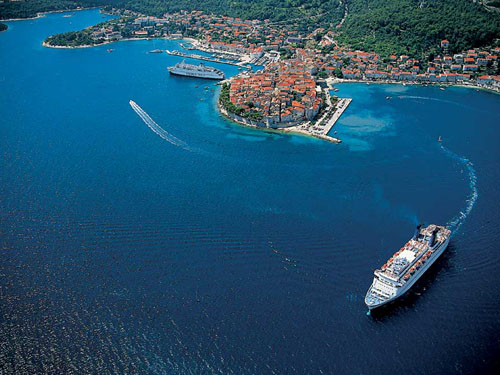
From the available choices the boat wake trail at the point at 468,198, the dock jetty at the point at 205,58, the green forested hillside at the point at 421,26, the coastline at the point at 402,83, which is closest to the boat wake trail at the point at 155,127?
the dock jetty at the point at 205,58

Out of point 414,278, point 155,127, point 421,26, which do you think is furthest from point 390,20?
point 414,278

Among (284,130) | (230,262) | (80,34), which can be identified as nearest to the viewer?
(230,262)

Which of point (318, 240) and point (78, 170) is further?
point (78, 170)

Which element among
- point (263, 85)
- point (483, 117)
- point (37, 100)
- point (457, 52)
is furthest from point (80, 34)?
point (483, 117)

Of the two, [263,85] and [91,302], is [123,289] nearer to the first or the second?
[91,302]

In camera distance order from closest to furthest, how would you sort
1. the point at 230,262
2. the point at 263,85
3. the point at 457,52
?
the point at 230,262, the point at 263,85, the point at 457,52

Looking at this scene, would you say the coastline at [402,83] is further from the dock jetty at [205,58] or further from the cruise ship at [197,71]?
the cruise ship at [197,71]

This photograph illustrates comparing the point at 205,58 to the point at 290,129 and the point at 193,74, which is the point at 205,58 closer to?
the point at 193,74

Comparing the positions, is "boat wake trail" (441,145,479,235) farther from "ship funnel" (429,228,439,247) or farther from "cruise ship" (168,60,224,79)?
"cruise ship" (168,60,224,79)
